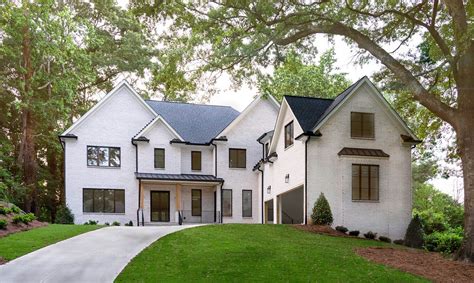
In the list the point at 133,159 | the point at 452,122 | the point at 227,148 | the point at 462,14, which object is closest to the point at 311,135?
the point at 452,122

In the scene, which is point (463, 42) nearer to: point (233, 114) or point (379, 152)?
point (379, 152)

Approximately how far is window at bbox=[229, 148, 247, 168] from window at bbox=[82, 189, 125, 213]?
7314 millimetres

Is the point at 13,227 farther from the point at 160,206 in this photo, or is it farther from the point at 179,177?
the point at 179,177

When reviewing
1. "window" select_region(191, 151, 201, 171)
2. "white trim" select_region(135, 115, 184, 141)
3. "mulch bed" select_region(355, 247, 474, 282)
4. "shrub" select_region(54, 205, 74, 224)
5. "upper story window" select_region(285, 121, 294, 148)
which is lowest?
"shrub" select_region(54, 205, 74, 224)

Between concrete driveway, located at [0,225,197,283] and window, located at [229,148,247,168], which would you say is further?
window, located at [229,148,247,168]

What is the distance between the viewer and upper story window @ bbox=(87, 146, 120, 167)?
29.5 meters

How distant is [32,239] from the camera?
53.5ft

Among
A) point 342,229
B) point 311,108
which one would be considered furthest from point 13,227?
point 311,108

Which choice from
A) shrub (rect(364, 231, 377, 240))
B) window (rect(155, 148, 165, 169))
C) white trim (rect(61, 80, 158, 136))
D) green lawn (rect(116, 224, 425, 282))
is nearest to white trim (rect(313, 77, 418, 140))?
shrub (rect(364, 231, 377, 240))

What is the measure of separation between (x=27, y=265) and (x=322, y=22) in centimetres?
1259

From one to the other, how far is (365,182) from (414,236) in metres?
3.20

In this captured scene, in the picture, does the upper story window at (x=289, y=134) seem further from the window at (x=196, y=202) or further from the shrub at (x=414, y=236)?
the window at (x=196, y=202)

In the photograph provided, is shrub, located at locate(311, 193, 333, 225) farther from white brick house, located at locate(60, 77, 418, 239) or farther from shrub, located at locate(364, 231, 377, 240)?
shrub, located at locate(364, 231, 377, 240)

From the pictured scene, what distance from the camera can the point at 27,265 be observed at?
12.6 meters
